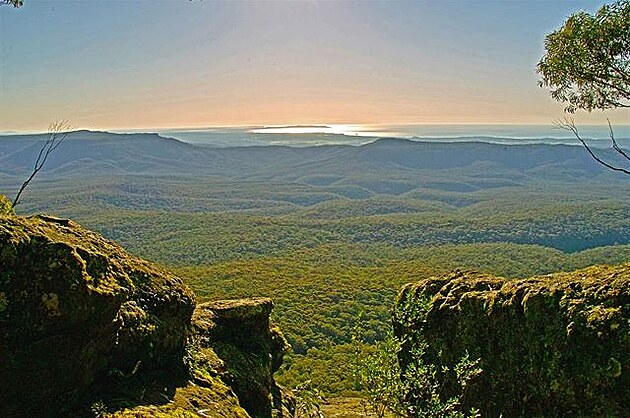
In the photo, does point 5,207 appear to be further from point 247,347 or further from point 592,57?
point 592,57

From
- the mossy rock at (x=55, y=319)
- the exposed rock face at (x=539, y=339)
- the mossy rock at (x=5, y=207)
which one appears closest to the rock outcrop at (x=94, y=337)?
the mossy rock at (x=55, y=319)

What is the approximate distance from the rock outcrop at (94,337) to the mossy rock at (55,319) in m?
0.01

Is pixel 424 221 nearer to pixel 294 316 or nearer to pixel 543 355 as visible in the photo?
pixel 294 316

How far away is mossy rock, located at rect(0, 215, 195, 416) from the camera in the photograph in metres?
5.47

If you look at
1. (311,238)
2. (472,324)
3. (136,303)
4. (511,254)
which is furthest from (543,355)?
(311,238)

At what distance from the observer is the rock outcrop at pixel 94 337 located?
18.1 feet

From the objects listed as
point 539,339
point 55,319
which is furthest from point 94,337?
point 539,339

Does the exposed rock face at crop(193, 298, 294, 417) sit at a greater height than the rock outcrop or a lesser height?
lesser

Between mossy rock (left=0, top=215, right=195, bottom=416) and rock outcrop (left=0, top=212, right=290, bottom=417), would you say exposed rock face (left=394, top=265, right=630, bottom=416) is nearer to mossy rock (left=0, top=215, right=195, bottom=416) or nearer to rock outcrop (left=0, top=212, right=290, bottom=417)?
rock outcrop (left=0, top=212, right=290, bottom=417)

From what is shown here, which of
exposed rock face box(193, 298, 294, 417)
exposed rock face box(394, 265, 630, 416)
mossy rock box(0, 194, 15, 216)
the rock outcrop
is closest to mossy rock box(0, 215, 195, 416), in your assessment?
the rock outcrop

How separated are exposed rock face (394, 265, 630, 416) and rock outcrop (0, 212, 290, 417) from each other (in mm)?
4080

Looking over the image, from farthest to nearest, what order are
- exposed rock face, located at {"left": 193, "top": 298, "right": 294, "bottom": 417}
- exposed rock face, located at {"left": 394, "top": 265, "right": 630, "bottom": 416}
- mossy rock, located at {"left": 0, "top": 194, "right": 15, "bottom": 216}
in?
mossy rock, located at {"left": 0, "top": 194, "right": 15, "bottom": 216} → exposed rock face, located at {"left": 193, "top": 298, "right": 294, "bottom": 417} → exposed rock face, located at {"left": 394, "top": 265, "right": 630, "bottom": 416}

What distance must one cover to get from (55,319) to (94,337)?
68 centimetres

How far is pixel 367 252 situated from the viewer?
5507 inches
